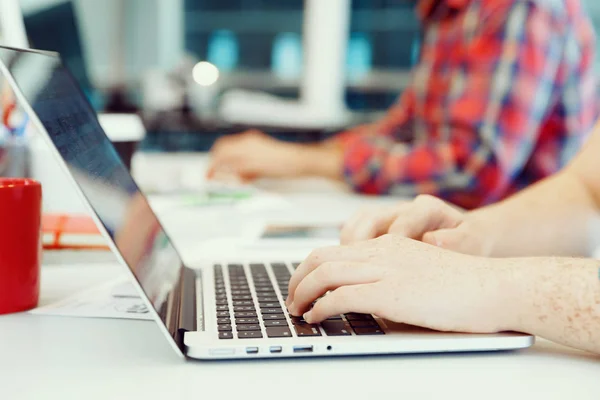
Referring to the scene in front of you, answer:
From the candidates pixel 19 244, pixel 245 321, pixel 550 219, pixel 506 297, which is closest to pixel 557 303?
pixel 506 297

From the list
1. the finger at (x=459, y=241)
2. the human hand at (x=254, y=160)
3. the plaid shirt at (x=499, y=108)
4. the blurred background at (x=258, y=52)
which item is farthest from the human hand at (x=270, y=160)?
the blurred background at (x=258, y=52)

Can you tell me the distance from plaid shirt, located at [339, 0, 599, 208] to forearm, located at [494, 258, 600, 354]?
3.02 feet

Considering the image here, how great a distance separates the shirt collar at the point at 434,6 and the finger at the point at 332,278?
1.25 meters

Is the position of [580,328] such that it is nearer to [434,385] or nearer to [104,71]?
[434,385]

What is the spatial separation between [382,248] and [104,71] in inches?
134

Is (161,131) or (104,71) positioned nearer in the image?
(161,131)

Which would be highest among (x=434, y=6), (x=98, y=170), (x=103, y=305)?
(x=434, y=6)

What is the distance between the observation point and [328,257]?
583 millimetres

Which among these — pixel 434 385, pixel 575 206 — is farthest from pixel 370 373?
pixel 575 206

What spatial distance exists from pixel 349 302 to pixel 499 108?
1016 millimetres

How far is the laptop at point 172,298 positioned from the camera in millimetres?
497

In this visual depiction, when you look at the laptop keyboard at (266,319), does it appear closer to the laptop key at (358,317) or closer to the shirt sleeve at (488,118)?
the laptop key at (358,317)

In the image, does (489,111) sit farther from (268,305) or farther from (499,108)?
(268,305)

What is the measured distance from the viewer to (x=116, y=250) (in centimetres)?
49
